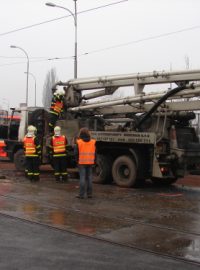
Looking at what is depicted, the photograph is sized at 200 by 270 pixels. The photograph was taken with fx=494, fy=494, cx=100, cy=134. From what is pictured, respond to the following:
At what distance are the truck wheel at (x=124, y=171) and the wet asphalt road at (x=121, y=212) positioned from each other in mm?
275

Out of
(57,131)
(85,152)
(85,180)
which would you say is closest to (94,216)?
(85,180)

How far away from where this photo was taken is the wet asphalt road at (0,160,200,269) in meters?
7.27

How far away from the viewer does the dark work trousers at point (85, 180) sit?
11195mm

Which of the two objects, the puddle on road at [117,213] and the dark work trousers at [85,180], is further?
the dark work trousers at [85,180]

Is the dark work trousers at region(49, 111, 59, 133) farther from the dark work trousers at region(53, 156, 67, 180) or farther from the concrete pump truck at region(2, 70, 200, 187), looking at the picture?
the dark work trousers at region(53, 156, 67, 180)

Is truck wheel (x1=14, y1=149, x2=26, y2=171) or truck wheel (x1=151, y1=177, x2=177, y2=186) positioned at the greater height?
truck wheel (x1=14, y1=149, x2=26, y2=171)

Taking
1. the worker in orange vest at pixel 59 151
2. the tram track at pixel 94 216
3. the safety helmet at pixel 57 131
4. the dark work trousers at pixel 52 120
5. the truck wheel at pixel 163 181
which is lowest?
the tram track at pixel 94 216

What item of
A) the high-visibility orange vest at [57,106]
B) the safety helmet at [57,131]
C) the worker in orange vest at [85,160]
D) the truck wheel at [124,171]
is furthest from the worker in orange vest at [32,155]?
the worker in orange vest at [85,160]

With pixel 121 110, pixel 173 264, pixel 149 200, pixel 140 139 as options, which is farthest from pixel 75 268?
pixel 121 110

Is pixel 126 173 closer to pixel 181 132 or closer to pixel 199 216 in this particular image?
pixel 181 132

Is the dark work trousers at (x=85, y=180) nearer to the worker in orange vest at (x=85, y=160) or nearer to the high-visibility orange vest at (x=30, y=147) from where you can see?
the worker in orange vest at (x=85, y=160)

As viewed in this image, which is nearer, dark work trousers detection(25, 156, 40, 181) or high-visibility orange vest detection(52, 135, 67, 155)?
high-visibility orange vest detection(52, 135, 67, 155)

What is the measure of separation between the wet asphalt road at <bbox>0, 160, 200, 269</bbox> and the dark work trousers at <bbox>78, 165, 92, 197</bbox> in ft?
0.94

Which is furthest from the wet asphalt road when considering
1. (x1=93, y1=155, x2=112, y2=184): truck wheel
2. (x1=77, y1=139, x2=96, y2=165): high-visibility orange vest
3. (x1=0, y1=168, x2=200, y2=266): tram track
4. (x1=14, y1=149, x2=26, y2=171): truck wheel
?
(x1=14, y1=149, x2=26, y2=171): truck wheel
